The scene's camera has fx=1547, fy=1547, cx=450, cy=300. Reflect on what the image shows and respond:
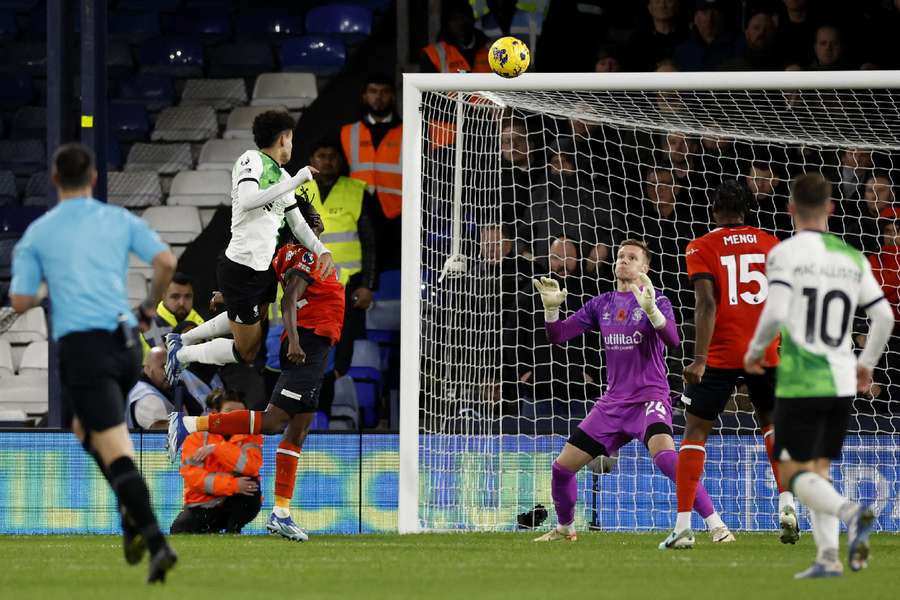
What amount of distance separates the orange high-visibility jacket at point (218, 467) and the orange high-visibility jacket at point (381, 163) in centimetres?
407

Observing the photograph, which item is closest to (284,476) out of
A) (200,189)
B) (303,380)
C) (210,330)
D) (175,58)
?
(303,380)

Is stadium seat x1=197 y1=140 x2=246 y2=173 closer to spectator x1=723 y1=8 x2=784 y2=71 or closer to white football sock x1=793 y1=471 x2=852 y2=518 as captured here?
spectator x1=723 y1=8 x2=784 y2=71

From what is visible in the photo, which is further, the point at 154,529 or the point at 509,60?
the point at 509,60

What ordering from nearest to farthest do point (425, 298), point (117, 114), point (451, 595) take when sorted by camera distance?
point (451, 595)
point (425, 298)
point (117, 114)

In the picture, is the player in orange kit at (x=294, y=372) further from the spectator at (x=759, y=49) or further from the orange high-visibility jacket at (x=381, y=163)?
the spectator at (x=759, y=49)

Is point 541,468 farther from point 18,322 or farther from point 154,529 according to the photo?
point 18,322

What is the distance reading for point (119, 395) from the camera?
6.46 m

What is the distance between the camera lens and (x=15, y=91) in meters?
16.8

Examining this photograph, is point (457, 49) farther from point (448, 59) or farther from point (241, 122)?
point (241, 122)

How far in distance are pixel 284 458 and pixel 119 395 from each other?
2908 mm

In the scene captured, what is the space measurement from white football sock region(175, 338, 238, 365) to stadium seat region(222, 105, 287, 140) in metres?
5.74

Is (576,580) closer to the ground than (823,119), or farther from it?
closer to the ground

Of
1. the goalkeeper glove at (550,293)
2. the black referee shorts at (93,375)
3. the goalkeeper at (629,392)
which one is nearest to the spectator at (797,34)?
the goalkeeper at (629,392)

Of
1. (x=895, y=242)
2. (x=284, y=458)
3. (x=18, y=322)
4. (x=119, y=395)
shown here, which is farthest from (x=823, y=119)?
(x=18, y=322)
